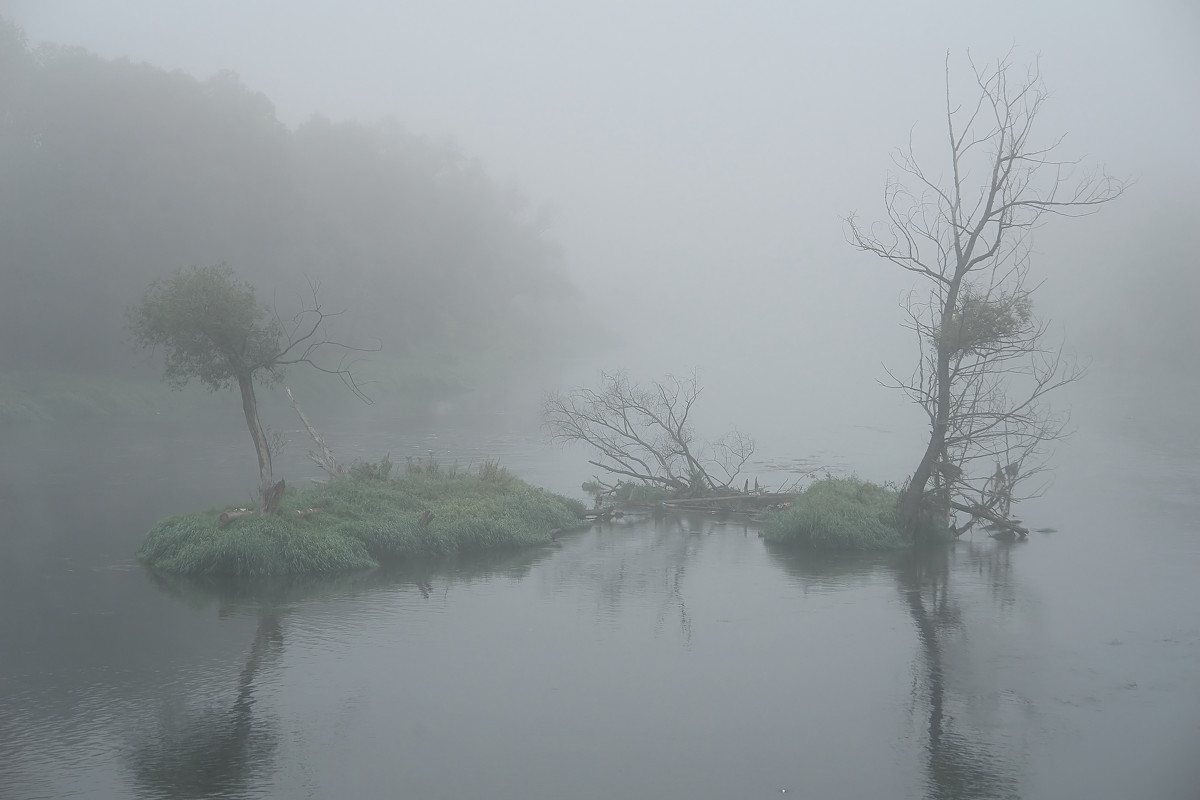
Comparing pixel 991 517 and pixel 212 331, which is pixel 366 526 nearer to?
pixel 212 331

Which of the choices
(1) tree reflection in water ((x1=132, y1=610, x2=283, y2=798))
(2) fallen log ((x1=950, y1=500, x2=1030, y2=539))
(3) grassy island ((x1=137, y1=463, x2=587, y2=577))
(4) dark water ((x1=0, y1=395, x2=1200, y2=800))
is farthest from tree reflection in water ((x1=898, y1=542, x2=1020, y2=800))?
(3) grassy island ((x1=137, y1=463, x2=587, y2=577))

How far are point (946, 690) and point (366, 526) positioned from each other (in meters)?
10.4

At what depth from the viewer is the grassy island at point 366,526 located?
54.3ft

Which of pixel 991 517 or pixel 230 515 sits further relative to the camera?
pixel 991 517

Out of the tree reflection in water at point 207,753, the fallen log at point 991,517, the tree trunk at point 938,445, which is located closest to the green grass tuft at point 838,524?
the tree trunk at point 938,445

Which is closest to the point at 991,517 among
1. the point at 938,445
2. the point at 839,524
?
the point at 938,445

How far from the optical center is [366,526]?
1833 cm

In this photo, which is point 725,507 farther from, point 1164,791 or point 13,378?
point 13,378

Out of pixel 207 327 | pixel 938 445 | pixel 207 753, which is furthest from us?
pixel 938 445

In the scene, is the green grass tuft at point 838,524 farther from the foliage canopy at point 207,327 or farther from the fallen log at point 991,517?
the foliage canopy at point 207,327

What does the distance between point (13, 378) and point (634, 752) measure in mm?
45605

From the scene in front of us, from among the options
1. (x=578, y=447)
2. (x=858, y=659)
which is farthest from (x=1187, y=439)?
(x=858, y=659)

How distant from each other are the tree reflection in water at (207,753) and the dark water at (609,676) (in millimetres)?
32

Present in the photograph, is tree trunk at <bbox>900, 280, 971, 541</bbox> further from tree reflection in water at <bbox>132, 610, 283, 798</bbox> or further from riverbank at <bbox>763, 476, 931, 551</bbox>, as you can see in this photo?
tree reflection in water at <bbox>132, 610, 283, 798</bbox>
